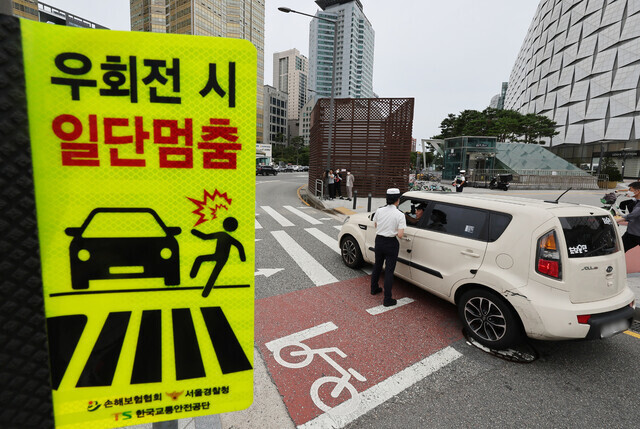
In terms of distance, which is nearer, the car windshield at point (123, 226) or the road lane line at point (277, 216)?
the car windshield at point (123, 226)

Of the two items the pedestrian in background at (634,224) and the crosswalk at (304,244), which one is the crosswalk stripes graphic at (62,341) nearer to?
the crosswalk at (304,244)

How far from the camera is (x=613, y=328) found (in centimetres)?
331

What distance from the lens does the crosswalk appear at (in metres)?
6.20

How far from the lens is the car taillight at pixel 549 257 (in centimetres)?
327

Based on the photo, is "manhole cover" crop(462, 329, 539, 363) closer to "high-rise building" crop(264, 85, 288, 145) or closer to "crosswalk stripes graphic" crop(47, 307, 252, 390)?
"crosswalk stripes graphic" crop(47, 307, 252, 390)

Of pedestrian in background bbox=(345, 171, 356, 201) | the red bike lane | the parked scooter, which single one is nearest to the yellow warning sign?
the red bike lane

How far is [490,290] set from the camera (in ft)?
12.2

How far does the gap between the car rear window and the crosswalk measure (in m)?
3.45

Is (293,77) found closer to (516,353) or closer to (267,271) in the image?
(267,271)

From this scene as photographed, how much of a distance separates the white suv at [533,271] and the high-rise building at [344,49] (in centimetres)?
12935

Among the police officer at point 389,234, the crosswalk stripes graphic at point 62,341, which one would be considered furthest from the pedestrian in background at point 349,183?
the crosswalk stripes graphic at point 62,341

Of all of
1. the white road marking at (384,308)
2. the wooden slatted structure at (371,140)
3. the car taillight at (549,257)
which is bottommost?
the white road marking at (384,308)

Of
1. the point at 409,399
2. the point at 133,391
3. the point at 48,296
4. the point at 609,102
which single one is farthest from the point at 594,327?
the point at 609,102

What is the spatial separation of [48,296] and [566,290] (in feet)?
13.3
